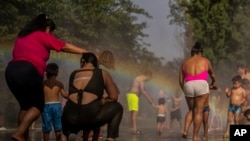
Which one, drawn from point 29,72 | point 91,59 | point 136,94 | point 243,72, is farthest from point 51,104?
point 136,94

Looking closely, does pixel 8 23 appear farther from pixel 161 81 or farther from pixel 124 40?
pixel 161 81

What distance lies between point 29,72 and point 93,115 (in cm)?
107

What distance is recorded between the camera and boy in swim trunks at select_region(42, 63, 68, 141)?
1094 centimetres

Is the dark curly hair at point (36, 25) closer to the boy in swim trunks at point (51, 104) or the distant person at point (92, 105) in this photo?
the distant person at point (92, 105)

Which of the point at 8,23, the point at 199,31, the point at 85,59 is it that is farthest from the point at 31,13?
the point at 85,59

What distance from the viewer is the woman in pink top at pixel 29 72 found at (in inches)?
288

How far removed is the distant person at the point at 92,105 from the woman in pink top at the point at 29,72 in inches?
25.5

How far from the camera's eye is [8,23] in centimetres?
3072

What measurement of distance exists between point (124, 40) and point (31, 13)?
2779 centimetres

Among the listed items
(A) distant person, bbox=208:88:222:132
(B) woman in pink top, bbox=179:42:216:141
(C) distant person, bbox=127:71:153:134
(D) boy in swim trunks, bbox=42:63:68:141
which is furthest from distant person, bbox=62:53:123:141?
(A) distant person, bbox=208:88:222:132

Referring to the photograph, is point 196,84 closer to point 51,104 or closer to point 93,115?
point 51,104

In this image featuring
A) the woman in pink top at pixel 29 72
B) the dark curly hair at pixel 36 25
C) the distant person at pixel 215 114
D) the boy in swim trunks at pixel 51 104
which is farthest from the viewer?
the distant person at pixel 215 114

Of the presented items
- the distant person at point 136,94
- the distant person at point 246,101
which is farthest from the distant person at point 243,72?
the distant person at point 136,94

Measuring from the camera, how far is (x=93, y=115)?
7.96 meters
